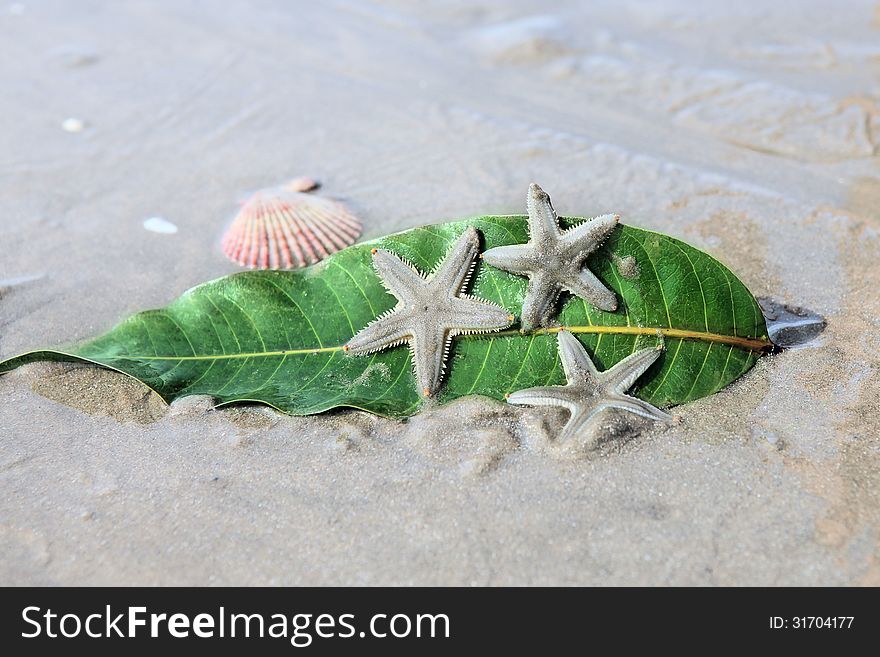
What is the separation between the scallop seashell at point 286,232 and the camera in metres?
4.72

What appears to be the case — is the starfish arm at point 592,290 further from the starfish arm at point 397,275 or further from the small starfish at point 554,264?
the starfish arm at point 397,275

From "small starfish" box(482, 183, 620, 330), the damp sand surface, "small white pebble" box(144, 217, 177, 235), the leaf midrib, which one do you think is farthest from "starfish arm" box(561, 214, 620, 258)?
"small white pebble" box(144, 217, 177, 235)

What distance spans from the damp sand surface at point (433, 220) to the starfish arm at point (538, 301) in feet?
1.43

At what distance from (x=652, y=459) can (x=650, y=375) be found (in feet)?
1.36

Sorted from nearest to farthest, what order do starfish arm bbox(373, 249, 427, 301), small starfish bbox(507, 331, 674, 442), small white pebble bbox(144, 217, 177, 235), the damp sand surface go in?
the damp sand surface, small starfish bbox(507, 331, 674, 442), starfish arm bbox(373, 249, 427, 301), small white pebble bbox(144, 217, 177, 235)

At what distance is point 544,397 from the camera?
3285 mm

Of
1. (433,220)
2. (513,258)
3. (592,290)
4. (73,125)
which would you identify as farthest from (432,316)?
(73,125)

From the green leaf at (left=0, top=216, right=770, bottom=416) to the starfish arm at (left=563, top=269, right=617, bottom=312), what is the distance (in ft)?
0.22

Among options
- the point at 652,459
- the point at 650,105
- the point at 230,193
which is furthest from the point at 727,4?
the point at 652,459

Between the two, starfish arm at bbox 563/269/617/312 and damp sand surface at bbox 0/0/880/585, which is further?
starfish arm at bbox 563/269/617/312

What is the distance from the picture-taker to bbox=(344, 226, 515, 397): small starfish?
3.40 m

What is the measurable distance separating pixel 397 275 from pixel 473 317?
1.41ft

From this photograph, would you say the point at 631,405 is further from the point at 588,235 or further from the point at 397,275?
the point at 397,275

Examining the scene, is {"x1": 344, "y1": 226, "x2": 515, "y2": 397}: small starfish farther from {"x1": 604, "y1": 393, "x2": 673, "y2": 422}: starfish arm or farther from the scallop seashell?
the scallop seashell
